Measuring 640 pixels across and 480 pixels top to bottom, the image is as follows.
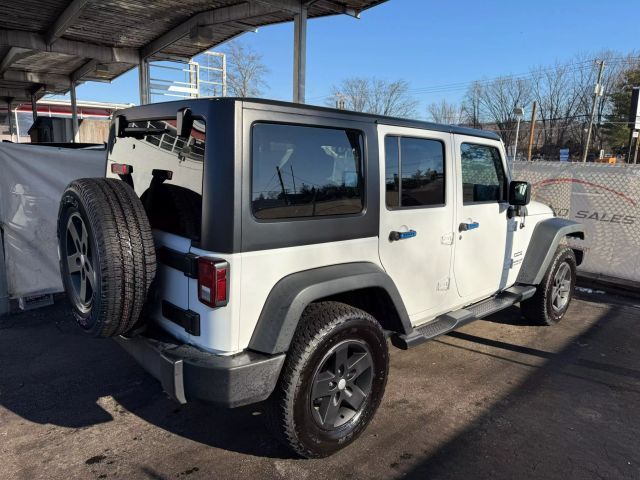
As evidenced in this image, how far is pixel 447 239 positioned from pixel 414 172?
62 cm

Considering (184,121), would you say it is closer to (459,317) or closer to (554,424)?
(459,317)

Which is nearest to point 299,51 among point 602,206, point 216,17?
point 216,17

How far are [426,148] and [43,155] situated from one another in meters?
4.30

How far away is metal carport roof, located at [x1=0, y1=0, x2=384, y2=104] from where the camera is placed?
29.3 feet

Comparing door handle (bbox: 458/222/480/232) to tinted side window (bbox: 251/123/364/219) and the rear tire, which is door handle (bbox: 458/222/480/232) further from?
the rear tire

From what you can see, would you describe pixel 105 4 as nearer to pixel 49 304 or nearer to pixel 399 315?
pixel 49 304

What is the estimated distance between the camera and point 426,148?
339 centimetres

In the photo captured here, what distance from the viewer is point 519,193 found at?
13.5 ft

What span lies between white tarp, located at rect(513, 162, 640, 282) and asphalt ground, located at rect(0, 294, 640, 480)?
7.58ft

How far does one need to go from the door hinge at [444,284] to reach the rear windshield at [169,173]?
1947 mm

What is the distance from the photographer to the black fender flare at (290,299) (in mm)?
2406

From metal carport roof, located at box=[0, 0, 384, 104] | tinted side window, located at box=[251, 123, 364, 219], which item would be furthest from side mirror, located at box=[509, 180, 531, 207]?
metal carport roof, located at box=[0, 0, 384, 104]

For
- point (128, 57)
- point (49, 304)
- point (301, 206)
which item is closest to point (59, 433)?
point (301, 206)

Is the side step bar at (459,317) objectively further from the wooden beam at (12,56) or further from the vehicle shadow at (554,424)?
the wooden beam at (12,56)
